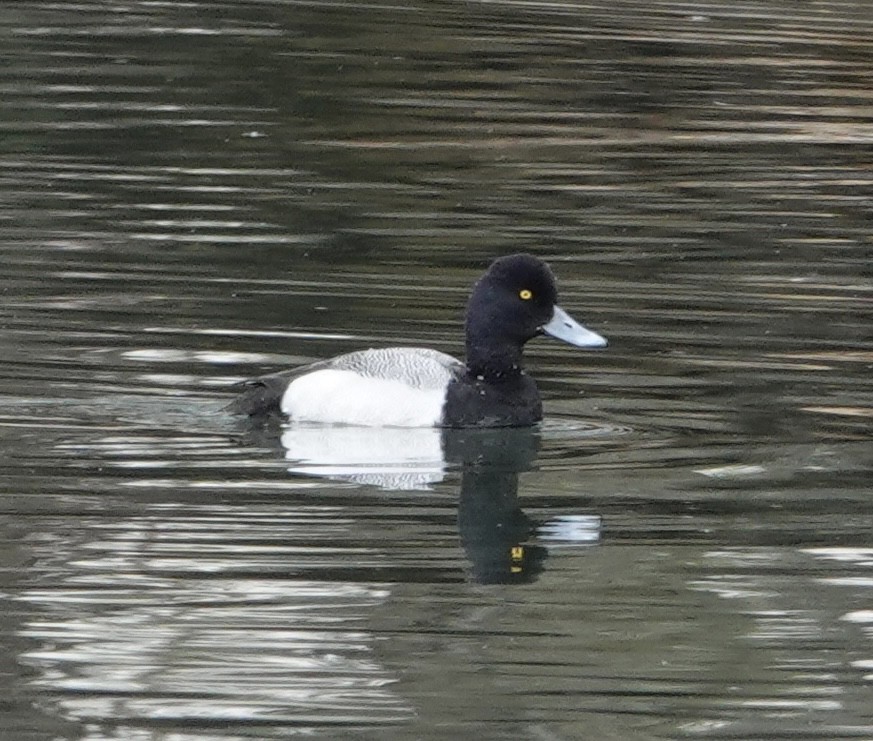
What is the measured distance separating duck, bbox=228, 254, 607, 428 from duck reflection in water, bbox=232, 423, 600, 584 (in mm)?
75

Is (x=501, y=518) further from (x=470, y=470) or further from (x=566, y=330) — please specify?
(x=566, y=330)

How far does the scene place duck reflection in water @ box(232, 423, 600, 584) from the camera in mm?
8266

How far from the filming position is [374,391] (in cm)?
990

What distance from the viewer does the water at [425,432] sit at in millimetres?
6727

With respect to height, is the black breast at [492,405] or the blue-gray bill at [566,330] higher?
the blue-gray bill at [566,330]

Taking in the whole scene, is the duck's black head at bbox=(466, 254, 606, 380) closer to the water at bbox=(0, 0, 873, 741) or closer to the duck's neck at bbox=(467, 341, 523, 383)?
the duck's neck at bbox=(467, 341, 523, 383)

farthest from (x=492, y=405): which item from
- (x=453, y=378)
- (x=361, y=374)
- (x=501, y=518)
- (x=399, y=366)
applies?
(x=501, y=518)

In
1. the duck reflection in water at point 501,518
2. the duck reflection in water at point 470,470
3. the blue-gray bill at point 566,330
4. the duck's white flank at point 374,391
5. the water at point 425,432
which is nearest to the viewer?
the water at point 425,432

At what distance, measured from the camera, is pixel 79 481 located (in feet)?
29.0

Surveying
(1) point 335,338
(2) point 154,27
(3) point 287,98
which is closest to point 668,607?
(1) point 335,338

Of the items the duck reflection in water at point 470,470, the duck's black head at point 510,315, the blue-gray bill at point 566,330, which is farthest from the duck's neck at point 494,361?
the duck reflection in water at point 470,470

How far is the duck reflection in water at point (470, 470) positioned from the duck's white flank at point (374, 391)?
0.06 metres

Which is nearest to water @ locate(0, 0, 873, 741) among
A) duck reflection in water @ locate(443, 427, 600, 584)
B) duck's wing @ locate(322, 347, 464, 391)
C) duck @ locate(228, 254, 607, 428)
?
duck reflection in water @ locate(443, 427, 600, 584)

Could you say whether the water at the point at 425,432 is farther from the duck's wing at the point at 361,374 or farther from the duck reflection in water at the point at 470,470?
the duck's wing at the point at 361,374
